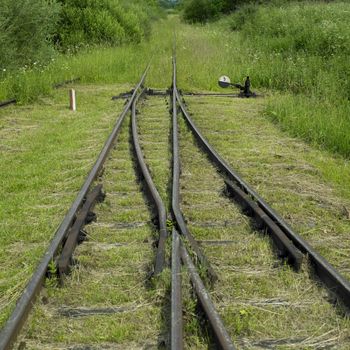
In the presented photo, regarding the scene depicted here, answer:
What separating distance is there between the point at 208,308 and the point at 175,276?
46cm

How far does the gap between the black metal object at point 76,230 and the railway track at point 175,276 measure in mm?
16

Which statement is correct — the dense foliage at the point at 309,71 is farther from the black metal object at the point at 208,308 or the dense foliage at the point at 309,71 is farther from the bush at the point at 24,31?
the bush at the point at 24,31

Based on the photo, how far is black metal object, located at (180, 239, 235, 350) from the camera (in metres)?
3.01

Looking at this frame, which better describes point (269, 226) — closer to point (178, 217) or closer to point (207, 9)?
point (178, 217)

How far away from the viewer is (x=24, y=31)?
15555 millimetres

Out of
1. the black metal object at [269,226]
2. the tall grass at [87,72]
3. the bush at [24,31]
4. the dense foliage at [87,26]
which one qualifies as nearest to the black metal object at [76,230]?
the black metal object at [269,226]

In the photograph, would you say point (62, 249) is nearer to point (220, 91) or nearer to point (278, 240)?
point (278, 240)

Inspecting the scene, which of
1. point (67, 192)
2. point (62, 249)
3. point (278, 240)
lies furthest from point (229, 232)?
point (67, 192)

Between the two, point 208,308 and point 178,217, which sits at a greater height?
point 178,217

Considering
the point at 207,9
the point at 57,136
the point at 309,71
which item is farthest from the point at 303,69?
the point at 207,9

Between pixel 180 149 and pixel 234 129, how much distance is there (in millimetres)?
2193

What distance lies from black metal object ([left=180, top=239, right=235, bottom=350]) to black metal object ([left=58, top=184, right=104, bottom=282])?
102cm

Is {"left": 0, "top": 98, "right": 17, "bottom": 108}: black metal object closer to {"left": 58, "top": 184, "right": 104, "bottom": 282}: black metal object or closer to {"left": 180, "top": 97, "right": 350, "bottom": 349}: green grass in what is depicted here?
{"left": 180, "top": 97, "right": 350, "bottom": 349}: green grass

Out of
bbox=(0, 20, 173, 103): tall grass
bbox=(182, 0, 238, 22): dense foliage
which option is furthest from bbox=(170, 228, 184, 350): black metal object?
bbox=(182, 0, 238, 22): dense foliage
